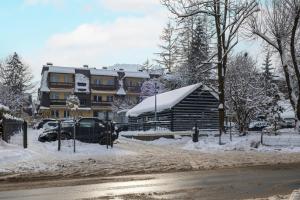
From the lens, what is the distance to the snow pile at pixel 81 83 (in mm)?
92688

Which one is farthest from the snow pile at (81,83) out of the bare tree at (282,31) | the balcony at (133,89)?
the bare tree at (282,31)

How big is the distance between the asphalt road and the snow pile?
7787 centimetres

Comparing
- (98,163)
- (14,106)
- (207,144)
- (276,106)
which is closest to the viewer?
(98,163)

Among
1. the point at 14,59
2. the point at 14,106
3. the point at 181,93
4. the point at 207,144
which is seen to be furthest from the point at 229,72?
the point at 14,59

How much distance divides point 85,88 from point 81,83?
1.22m

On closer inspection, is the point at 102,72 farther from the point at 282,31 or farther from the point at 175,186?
the point at 175,186

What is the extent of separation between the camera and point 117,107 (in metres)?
81.1

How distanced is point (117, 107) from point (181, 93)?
1603 inches

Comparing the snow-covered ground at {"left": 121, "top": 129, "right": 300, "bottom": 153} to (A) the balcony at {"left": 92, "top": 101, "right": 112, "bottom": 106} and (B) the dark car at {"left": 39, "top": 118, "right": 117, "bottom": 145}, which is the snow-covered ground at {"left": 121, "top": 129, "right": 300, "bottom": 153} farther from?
(A) the balcony at {"left": 92, "top": 101, "right": 112, "bottom": 106}

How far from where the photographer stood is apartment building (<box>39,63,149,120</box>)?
90500 millimetres

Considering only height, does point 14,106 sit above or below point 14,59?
below

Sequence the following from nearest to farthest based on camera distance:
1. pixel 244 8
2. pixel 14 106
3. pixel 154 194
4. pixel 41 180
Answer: pixel 154 194 → pixel 41 180 → pixel 244 8 → pixel 14 106

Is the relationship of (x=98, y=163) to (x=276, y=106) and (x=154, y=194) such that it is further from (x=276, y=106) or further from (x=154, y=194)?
(x=276, y=106)

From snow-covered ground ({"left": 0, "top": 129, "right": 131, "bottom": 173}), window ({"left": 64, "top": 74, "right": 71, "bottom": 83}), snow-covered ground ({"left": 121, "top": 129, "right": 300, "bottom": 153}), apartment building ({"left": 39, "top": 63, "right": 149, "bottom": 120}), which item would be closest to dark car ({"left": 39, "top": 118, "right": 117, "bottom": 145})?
snow-covered ground ({"left": 0, "top": 129, "right": 131, "bottom": 173})
